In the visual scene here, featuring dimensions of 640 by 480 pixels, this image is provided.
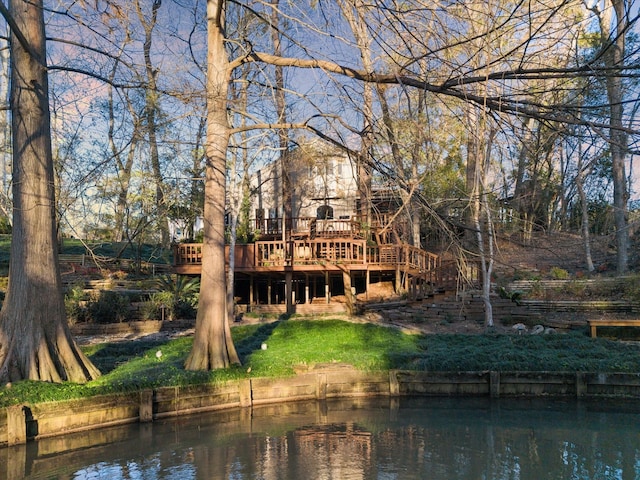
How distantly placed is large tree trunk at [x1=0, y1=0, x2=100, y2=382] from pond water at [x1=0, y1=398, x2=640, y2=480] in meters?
1.73

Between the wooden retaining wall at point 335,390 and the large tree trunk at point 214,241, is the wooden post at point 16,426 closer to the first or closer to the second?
the wooden retaining wall at point 335,390

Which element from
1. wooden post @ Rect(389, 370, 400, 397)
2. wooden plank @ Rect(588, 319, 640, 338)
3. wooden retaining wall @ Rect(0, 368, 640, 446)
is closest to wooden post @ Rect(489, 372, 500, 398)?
wooden retaining wall @ Rect(0, 368, 640, 446)

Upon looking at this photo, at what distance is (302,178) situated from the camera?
27.2m

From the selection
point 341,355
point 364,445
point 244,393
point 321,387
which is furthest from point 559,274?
point 364,445

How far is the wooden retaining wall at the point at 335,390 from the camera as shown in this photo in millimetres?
9125

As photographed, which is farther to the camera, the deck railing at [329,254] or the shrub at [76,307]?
the deck railing at [329,254]

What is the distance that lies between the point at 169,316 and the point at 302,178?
12.1 meters

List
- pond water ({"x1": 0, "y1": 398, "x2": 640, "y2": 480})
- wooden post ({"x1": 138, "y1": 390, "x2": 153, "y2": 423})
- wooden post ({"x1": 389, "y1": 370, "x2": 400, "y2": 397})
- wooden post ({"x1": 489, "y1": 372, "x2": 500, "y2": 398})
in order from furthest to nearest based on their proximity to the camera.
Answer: wooden post ({"x1": 389, "y1": 370, "x2": 400, "y2": 397}), wooden post ({"x1": 489, "y1": 372, "x2": 500, "y2": 398}), wooden post ({"x1": 138, "y1": 390, "x2": 153, "y2": 423}), pond water ({"x1": 0, "y1": 398, "x2": 640, "y2": 480})

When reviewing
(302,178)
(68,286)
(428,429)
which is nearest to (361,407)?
(428,429)

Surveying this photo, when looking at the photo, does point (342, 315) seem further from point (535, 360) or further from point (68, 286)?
point (68, 286)

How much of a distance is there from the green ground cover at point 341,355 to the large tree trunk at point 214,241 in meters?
0.47

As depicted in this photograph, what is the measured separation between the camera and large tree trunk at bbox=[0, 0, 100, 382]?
9.27 m

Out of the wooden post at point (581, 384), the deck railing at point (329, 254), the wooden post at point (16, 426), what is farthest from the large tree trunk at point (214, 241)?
the deck railing at point (329, 254)

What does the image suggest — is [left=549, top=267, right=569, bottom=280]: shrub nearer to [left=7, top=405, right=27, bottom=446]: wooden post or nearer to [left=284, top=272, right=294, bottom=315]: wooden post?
[left=284, top=272, right=294, bottom=315]: wooden post
